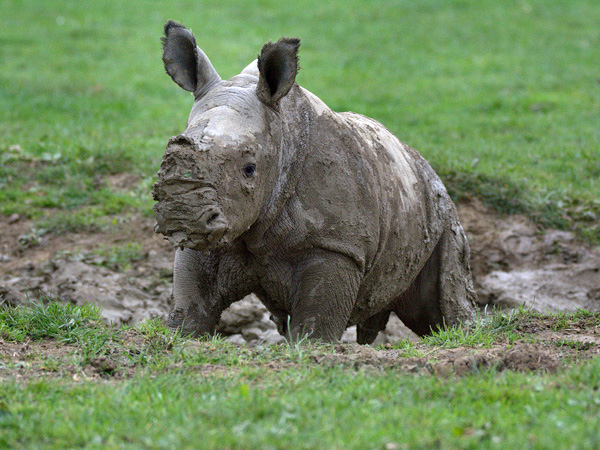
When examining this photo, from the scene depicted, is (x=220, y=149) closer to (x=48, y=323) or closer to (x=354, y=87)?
(x=48, y=323)

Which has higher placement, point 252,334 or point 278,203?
point 278,203

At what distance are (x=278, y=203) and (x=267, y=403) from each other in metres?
1.74

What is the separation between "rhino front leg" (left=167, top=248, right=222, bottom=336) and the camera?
212 inches

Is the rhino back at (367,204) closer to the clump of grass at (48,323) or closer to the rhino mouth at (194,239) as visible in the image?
the rhino mouth at (194,239)

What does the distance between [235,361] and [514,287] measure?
15.7ft

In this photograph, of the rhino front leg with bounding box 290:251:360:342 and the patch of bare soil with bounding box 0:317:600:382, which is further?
the rhino front leg with bounding box 290:251:360:342

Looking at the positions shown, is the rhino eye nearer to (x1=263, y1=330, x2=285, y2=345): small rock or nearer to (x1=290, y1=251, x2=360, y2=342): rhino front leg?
(x1=290, y1=251, x2=360, y2=342): rhino front leg

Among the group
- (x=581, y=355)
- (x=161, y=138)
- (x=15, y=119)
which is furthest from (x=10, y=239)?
(x=581, y=355)

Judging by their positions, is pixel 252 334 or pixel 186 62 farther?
pixel 252 334

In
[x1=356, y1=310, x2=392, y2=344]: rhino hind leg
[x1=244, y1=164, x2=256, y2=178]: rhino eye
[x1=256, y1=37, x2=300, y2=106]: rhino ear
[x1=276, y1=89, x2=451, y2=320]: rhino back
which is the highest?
[x1=256, y1=37, x2=300, y2=106]: rhino ear

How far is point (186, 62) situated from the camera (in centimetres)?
521

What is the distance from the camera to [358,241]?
5.31m

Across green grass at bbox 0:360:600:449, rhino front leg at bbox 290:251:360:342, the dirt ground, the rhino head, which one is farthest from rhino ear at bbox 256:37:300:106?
the dirt ground

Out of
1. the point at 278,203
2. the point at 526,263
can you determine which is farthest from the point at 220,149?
the point at 526,263
